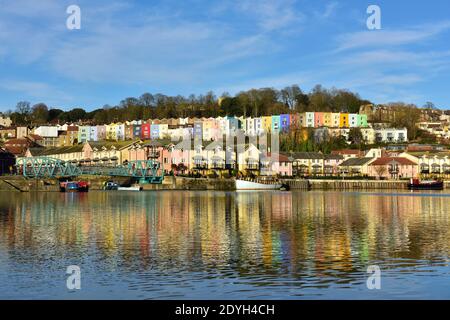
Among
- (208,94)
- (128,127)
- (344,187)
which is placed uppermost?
(208,94)

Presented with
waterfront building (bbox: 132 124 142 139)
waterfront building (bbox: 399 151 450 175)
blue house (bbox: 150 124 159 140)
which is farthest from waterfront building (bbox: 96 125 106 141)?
waterfront building (bbox: 399 151 450 175)

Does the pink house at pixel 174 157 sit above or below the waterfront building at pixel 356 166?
above

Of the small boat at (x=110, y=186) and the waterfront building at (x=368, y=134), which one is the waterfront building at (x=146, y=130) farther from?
the small boat at (x=110, y=186)

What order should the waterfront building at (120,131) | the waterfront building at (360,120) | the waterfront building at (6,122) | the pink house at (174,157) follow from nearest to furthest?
the pink house at (174,157) < the waterfront building at (120,131) < the waterfront building at (360,120) < the waterfront building at (6,122)

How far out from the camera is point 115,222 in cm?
2977

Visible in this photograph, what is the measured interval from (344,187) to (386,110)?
67401mm

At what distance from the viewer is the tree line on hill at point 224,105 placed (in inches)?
5635

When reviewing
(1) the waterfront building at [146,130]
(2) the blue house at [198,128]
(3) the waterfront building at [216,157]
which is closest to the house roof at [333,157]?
(3) the waterfront building at [216,157]

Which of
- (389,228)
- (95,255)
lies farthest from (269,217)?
(95,255)

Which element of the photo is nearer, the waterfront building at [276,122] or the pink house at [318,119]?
the waterfront building at [276,122]

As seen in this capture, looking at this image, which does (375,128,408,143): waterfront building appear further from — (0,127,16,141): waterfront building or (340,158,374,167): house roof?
(0,127,16,141): waterfront building

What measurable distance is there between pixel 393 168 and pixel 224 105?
57.3 metres

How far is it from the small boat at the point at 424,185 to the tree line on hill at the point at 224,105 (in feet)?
185
